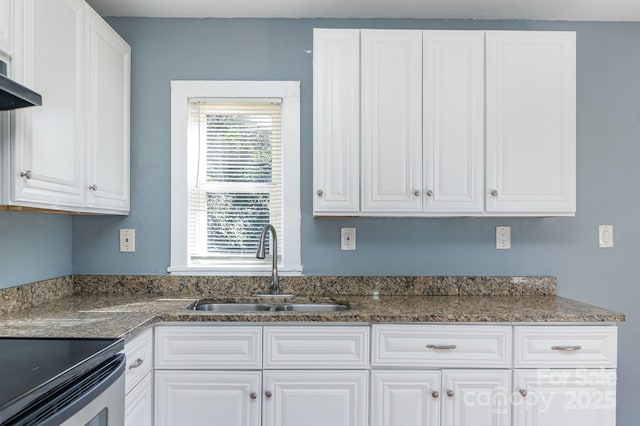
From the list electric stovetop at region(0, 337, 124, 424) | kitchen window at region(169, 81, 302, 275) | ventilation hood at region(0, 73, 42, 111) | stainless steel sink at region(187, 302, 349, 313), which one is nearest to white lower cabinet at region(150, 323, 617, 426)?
stainless steel sink at region(187, 302, 349, 313)

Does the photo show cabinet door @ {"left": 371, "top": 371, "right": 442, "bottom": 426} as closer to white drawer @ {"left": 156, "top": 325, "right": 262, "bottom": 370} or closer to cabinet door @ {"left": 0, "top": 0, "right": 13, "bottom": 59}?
white drawer @ {"left": 156, "top": 325, "right": 262, "bottom": 370}

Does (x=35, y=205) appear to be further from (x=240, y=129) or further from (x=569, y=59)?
(x=569, y=59)

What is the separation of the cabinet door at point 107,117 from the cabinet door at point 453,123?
5.09 ft

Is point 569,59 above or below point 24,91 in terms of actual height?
above

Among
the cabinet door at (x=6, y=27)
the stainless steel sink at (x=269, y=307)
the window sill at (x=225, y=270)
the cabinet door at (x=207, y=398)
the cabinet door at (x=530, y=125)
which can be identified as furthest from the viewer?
the window sill at (x=225, y=270)

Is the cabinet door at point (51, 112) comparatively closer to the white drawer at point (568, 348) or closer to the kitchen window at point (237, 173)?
the kitchen window at point (237, 173)

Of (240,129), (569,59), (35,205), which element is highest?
(569,59)

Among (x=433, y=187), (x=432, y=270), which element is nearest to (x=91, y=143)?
(x=433, y=187)

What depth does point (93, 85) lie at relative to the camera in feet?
6.02

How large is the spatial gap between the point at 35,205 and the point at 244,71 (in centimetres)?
132

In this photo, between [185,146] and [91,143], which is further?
[185,146]

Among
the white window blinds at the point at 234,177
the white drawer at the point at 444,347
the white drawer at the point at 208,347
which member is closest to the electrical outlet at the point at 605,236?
the white drawer at the point at 444,347

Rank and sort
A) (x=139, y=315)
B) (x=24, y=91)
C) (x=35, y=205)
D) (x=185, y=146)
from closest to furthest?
1. (x=24, y=91)
2. (x=35, y=205)
3. (x=139, y=315)
4. (x=185, y=146)

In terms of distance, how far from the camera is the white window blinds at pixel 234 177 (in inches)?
92.5
